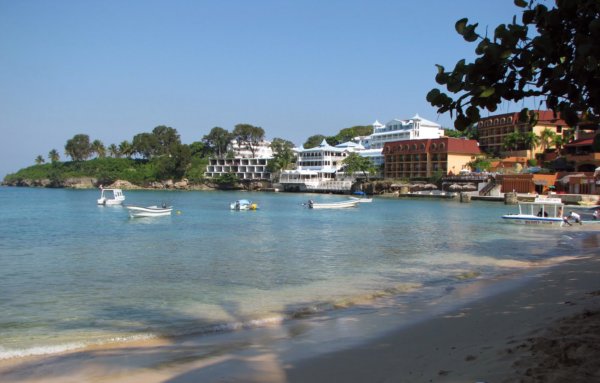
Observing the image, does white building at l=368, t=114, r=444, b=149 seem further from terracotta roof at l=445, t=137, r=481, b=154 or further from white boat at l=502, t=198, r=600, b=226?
white boat at l=502, t=198, r=600, b=226

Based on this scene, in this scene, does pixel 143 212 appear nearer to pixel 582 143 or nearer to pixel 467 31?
pixel 467 31

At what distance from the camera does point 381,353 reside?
8.52 m

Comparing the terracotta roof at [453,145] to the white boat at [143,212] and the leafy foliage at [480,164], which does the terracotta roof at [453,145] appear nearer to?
the leafy foliage at [480,164]

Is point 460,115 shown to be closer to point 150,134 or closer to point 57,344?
point 57,344

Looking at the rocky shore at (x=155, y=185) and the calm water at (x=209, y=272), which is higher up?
the rocky shore at (x=155, y=185)

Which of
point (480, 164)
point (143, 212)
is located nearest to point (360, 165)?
point (480, 164)

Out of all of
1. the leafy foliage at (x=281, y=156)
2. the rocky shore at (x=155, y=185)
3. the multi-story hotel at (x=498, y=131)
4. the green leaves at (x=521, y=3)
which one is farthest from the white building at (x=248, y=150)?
the green leaves at (x=521, y=3)

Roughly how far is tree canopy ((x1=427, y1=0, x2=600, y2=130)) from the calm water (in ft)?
26.7

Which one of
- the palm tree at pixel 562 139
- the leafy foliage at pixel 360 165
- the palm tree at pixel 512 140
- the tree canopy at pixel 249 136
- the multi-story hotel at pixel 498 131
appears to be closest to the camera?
the palm tree at pixel 562 139

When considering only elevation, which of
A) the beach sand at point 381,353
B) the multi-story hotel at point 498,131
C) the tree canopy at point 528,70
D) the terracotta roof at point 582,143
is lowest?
the beach sand at point 381,353

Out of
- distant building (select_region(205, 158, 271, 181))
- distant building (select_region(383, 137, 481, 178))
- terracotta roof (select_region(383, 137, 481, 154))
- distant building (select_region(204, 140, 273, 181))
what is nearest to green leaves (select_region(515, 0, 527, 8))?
distant building (select_region(383, 137, 481, 178))

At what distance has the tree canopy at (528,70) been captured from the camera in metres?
4.93

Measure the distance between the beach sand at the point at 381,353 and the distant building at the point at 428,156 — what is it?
9321 cm

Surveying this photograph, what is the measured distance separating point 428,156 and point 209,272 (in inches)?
3644
